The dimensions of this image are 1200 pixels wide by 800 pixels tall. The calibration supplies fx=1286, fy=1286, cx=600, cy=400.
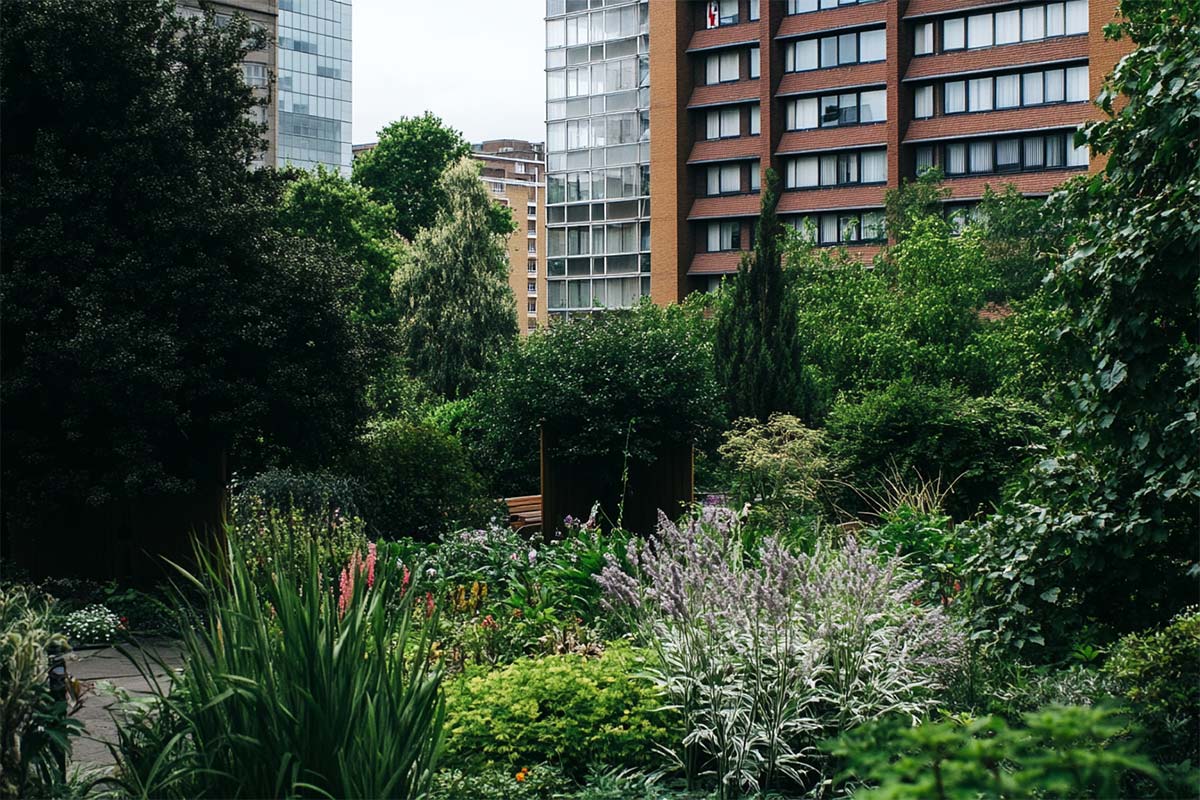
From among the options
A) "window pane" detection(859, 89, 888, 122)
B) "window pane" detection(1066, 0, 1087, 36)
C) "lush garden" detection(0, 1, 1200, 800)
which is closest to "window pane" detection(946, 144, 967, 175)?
"window pane" detection(859, 89, 888, 122)

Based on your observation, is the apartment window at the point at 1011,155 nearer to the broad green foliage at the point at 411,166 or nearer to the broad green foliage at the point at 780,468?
the broad green foliage at the point at 411,166

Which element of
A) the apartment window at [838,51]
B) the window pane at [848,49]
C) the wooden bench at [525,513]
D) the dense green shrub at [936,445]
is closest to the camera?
the dense green shrub at [936,445]

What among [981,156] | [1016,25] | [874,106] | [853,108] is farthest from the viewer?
[853,108]

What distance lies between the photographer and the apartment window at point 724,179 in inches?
2277

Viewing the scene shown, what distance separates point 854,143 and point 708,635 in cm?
5002

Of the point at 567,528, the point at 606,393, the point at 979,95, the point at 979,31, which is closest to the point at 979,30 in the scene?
the point at 979,31

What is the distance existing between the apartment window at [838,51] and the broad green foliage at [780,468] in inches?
1600

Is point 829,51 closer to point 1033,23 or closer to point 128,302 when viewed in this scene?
point 1033,23

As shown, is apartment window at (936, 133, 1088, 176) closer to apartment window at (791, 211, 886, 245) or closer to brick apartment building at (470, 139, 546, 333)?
apartment window at (791, 211, 886, 245)

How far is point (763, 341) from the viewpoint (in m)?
24.1

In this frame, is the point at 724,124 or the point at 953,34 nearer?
the point at 953,34

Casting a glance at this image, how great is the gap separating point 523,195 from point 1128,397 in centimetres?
13037

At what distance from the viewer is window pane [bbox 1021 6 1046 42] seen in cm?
4916

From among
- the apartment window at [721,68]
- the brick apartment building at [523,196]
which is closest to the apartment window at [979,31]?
the apartment window at [721,68]
